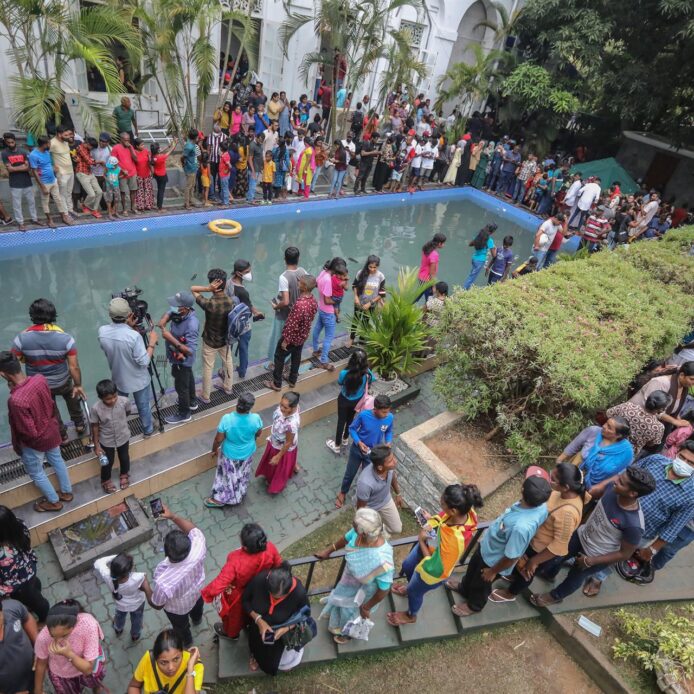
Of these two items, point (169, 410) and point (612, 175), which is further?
point (612, 175)

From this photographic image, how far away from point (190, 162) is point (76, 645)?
8.85 metres

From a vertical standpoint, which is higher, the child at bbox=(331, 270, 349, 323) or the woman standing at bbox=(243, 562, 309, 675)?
the child at bbox=(331, 270, 349, 323)

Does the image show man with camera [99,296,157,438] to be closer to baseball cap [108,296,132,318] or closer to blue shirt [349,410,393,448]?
baseball cap [108,296,132,318]

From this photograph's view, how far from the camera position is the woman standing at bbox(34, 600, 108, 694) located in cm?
277

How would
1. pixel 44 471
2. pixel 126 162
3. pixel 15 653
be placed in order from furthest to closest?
pixel 126 162
pixel 44 471
pixel 15 653

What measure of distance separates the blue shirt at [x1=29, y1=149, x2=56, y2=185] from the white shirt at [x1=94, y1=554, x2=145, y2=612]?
7.12 metres

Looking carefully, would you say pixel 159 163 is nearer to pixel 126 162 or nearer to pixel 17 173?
pixel 126 162

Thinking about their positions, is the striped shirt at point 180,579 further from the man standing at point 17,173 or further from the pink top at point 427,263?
the man standing at point 17,173

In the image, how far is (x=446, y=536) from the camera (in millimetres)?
3326

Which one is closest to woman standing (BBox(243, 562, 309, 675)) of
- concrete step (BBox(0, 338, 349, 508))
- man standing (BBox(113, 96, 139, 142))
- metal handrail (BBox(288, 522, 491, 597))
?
metal handrail (BBox(288, 522, 491, 597))

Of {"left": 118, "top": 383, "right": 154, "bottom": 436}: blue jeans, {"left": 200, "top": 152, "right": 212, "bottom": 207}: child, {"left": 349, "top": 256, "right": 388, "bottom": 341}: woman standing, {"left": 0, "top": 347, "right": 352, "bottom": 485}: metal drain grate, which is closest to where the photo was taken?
{"left": 0, "top": 347, "right": 352, "bottom": 485}: metal drain grate

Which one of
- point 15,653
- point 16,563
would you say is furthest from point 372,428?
point 15,653

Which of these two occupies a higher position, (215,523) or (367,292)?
(367,292)

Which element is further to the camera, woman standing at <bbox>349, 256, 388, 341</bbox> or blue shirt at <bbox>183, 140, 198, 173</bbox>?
blue shirt at <bbox>183, 140, 198, 173</bbox>
